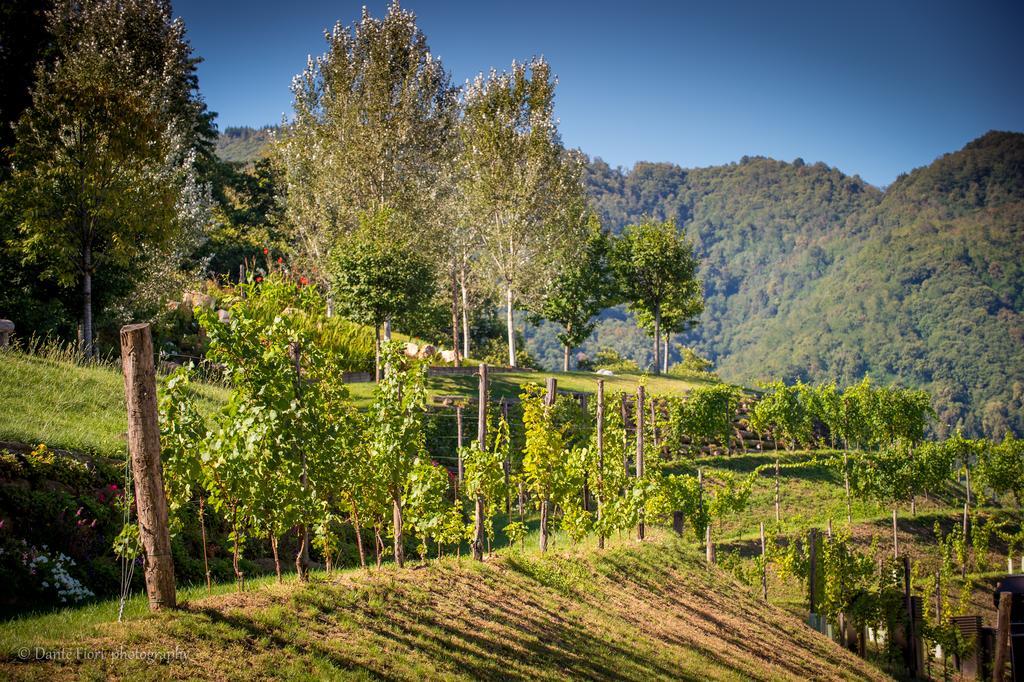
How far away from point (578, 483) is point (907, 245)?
595 ft

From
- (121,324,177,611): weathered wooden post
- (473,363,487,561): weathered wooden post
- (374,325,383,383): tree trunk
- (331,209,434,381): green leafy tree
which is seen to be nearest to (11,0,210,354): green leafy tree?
(331,209,434,381): green leafy tree

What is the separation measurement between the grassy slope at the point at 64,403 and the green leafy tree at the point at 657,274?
34.9 meters

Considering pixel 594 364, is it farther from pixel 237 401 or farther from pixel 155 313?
pixel 237 401

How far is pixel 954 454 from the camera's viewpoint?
114 ft

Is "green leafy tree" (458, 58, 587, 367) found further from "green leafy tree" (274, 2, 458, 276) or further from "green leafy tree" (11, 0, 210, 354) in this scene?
"green leafy tree" (11, 0, 210, 354)

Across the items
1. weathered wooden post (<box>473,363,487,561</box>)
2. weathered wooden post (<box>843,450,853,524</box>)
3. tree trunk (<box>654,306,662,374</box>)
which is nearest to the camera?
weathered wooden post (<box>473,363,487,561</box>)

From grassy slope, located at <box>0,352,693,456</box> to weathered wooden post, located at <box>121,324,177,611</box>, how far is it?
616 centimetres

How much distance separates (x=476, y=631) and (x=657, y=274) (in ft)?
140

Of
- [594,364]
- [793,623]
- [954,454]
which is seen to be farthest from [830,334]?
[793,623]

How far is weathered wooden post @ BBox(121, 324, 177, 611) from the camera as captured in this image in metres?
7.22

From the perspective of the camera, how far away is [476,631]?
9.84 m

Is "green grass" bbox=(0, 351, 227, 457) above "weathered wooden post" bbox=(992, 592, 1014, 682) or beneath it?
above

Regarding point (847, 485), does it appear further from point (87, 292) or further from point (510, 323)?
point (87, 292)

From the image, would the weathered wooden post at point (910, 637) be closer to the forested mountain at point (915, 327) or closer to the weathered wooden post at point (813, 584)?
the weathered wooden post at point (813, 584)
